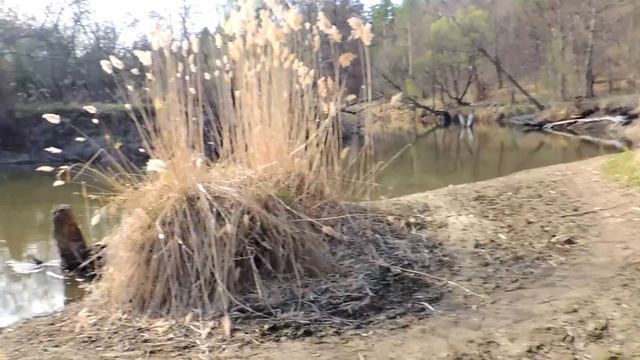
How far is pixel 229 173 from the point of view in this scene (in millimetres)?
3342

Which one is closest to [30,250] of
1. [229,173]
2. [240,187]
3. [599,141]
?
[229,173]

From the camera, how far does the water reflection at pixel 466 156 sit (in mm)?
10156

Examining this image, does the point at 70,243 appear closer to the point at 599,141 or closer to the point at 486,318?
the point at 486,318

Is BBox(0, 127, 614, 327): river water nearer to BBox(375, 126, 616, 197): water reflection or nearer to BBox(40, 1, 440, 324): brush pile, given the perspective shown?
BBox(375, 126, 616, 197): water reflection

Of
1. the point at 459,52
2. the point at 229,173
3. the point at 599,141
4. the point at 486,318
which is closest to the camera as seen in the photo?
the point at 486,318

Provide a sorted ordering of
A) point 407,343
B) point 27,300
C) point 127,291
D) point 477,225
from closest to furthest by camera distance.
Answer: point 407,343 → point 127,291 → point 477,225 → point 27,300

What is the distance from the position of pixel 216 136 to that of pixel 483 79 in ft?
89.6

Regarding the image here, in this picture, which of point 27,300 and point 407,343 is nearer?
point 407,343

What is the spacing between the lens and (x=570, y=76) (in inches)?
988

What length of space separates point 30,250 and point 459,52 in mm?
23858

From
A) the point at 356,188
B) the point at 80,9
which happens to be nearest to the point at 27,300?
the point at 356,188

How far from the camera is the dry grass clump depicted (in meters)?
3.03

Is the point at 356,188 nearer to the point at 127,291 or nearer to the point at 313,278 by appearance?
the point at 313,278

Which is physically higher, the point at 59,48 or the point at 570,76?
the point at 59,48
